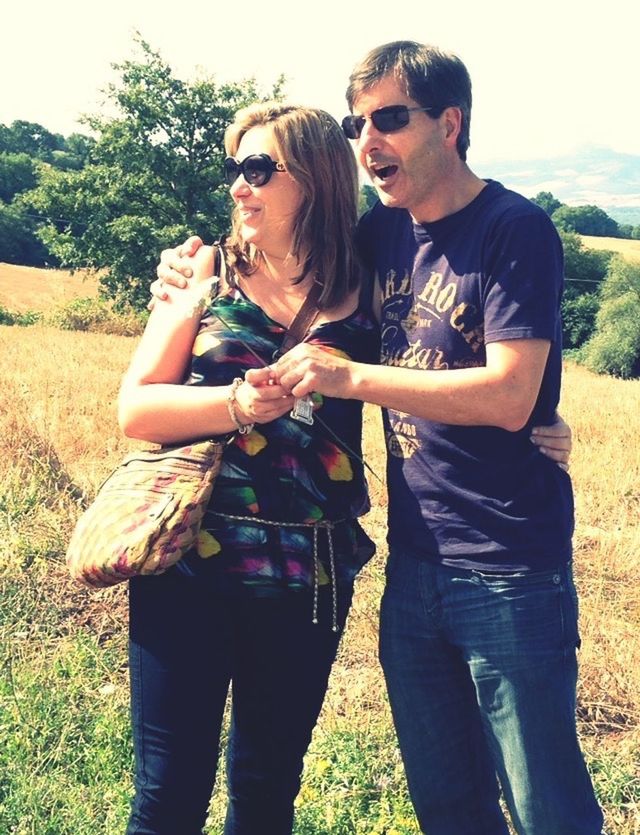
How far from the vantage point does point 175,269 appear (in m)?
2.18

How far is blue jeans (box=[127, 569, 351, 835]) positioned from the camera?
2025 millimetres

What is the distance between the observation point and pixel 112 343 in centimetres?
1991

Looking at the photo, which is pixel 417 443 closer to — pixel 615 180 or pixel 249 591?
pixel 249 591

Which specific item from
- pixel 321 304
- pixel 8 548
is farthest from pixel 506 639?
pixel 8 548

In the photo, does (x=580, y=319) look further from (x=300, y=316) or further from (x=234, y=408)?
(x=234, y=408)

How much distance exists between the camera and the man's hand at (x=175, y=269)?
213 centimetres

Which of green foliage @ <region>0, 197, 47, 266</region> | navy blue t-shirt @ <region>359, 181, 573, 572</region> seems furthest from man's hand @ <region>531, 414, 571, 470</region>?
green foliage @ <region>0, 197, 47, 266</region>

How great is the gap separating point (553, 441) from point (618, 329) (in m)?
47.7

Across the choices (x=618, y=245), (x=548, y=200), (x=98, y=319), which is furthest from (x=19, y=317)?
(x=548, y=200)

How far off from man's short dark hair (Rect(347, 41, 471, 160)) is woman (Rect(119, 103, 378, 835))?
7.3 inches

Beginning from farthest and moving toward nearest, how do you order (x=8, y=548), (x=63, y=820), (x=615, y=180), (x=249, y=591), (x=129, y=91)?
(x=615, y=180)
(x=129, y=91)
(x=8, y=548)
(x=63, y=820)
(x=249, y=591)

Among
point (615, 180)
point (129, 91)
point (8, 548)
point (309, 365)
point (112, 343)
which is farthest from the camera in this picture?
point (615, 180)

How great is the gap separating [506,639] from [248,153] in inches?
52.9

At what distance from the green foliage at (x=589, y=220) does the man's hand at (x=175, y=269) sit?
267 ft
